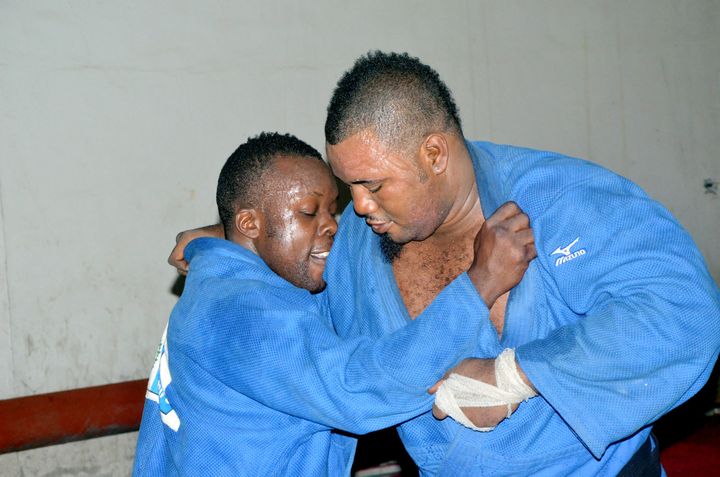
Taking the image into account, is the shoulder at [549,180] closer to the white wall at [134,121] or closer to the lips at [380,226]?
the lips at [380,226]

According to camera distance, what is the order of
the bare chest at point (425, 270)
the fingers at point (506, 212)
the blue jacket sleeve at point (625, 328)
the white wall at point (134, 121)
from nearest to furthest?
the blue jacket sleeve at point (625, 328) → the fingers at point (506, 212) → the bare chest at point (425, 270) → the white wall at point (134, 121)

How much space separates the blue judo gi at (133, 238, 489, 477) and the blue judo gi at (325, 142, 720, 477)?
119 millimetres

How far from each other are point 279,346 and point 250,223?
54 cm

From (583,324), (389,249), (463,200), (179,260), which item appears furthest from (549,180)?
(179,260)

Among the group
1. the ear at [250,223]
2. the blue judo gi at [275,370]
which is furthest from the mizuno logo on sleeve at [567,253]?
the ear at [250,223]

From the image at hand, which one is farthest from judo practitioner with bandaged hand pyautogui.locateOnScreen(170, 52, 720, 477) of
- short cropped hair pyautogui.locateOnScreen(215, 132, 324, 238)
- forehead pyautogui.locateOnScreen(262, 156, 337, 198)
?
short cropped hair pyautogui.locateOnScreen(215, 132, 324, 238)

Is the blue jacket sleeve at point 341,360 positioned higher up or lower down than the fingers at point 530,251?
lower down

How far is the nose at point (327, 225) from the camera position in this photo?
90.2 inches

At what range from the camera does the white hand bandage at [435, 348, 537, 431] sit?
Result: 1741 mm

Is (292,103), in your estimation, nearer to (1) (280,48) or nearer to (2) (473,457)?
(1) (280,48)

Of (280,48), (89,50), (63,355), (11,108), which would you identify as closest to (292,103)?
(280,48)

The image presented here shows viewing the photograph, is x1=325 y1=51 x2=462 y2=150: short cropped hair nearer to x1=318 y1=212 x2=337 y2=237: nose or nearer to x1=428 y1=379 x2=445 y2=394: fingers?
x1=318 y1=212 x2=337 y2=237: nose

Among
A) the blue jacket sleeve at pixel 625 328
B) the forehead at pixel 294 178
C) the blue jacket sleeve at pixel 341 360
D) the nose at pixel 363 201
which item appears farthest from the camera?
the forehead at pixel 294 178

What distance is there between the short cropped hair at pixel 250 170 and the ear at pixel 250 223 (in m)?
0.02
